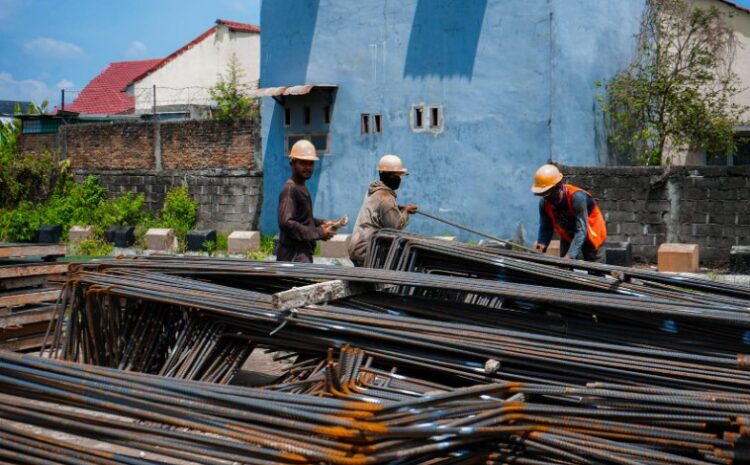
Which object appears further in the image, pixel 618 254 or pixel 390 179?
pixel 618 254

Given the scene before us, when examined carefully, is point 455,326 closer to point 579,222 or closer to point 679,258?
point 579,222

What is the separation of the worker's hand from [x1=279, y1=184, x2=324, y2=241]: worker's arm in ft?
0.40

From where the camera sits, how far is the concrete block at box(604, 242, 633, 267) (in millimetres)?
12383

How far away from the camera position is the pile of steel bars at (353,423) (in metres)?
3.00

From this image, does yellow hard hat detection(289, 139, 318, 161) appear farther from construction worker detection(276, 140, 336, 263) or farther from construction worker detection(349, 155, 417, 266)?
construction worker detection(349, 155, 417, 266)

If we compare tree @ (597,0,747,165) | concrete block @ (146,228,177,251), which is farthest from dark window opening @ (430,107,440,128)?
→ concrete block @ (146,228,177,251)

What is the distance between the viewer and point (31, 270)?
7105mm

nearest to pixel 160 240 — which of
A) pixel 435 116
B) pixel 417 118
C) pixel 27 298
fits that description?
pixel 417 118

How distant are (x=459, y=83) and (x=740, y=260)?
17.6 feet

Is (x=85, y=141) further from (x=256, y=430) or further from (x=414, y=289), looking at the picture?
(x=256, y=430)

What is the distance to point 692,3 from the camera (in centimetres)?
1677

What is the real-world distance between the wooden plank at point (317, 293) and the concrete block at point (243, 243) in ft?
36.2

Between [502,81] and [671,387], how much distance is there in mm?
10907

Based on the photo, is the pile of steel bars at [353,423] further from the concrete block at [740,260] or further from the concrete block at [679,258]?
the concrete block at [679,258]
